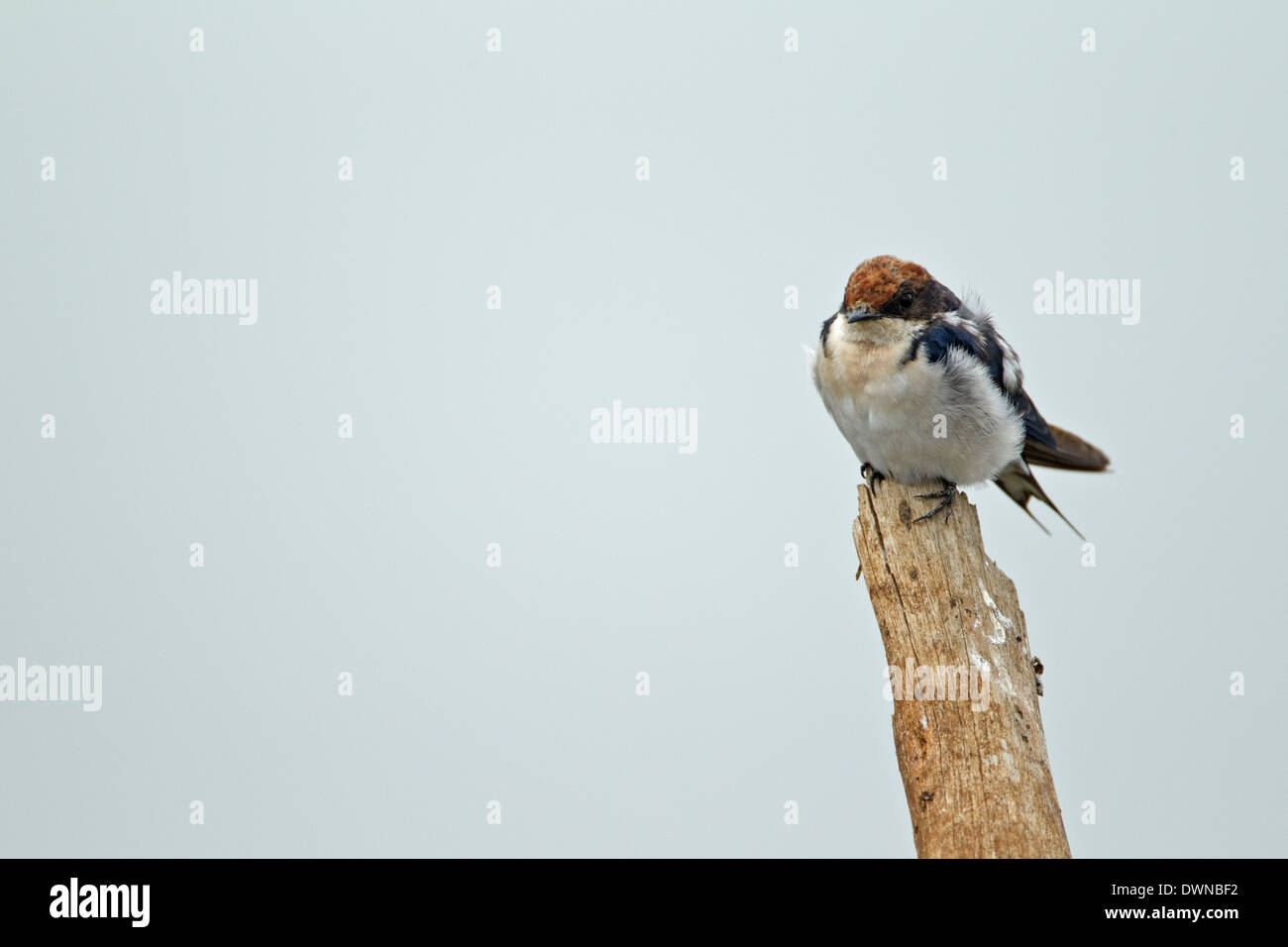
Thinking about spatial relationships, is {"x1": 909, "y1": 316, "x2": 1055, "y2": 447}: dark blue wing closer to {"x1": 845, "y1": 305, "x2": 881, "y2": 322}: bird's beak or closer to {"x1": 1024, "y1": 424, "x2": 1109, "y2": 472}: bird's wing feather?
{"x1": 1024, "y1": 424, "x2": 1109, "y2": 472}: bird's wing feather

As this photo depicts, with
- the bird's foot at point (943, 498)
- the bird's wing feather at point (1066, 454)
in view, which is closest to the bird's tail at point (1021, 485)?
the bird's wing feather at point (1066, 454)

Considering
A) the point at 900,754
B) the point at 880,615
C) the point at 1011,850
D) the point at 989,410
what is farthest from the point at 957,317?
the point at 1011,850

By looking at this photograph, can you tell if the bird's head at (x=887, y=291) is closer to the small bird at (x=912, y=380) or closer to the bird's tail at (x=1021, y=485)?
the small bird at (x=912, y=380)

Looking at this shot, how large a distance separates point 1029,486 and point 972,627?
83.9 inches

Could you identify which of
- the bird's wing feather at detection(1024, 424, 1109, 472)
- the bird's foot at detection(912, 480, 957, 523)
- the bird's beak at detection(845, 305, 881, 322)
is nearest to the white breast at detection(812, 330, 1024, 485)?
the bird's beak at detection(845, 305, 881, 322)

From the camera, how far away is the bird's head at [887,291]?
5734mm

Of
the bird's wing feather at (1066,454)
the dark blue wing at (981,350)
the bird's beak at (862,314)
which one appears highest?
the bird's beak at (862,314)

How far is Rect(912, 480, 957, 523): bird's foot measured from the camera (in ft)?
16.9

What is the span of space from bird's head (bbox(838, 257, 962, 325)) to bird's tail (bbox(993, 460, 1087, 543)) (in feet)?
3.62

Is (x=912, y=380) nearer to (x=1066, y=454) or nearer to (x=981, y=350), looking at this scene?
(x=981, y=350)
